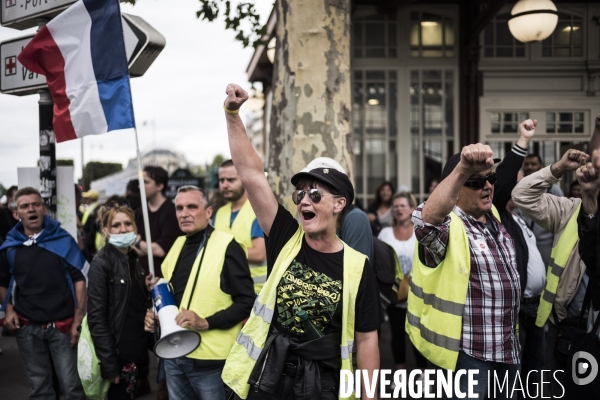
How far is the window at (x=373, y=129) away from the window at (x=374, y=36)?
0.37 metres

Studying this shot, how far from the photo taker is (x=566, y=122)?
1062 centimetres

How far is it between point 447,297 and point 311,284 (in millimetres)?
885

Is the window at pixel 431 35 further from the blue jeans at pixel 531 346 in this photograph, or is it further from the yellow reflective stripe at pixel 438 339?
the yellow reflective stripe at pixel 438 339

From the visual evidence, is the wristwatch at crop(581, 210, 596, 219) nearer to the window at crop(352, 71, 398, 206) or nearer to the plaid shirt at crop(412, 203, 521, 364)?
the plaid shirt at crop(412, 203, 521, 364)

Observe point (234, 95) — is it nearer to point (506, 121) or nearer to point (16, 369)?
point (16, 369)

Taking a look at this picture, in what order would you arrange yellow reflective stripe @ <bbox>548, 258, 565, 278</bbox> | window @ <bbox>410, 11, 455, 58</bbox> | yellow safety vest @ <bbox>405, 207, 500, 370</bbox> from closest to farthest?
yellow safety vest @ <bbox>405, 207, 500, 370</bbox>
yellow reflective stripe @ <bbox>548, 258, 565, 278</bbox>
window @ <bbox>410, 11, 455, 58</bbox>

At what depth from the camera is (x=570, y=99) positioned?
10609 mm

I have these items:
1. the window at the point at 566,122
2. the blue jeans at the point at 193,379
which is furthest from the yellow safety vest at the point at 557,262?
the window at the point at 566,122

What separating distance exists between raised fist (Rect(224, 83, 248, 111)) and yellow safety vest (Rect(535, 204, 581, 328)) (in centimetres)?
241

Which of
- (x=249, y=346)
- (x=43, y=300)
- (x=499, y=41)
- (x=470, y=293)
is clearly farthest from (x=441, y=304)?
(x=499, y=41)

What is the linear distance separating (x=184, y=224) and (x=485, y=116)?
7.71 metres

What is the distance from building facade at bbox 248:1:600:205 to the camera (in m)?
10.6

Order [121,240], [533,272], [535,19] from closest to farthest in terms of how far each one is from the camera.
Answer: [533,272] → [121,240] → [535,19]

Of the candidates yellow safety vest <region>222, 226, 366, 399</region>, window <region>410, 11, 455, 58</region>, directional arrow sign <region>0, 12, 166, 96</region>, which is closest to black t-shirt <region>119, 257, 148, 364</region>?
directional arrow sign <region>0, 12, 166, 96</region>
